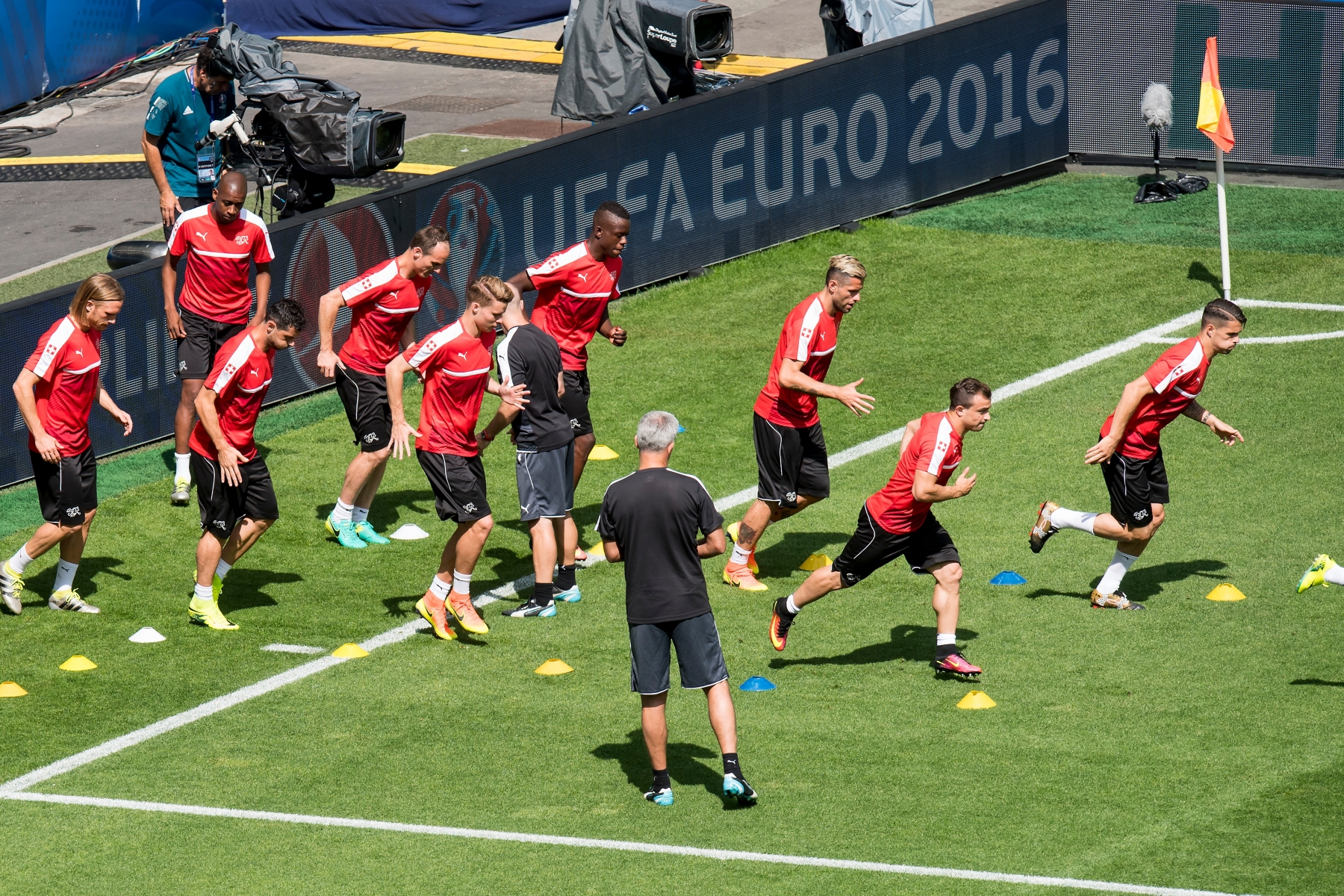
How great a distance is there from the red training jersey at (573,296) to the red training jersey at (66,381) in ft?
9.44

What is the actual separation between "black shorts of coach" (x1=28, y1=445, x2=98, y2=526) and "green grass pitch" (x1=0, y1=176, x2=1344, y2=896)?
0.68 m

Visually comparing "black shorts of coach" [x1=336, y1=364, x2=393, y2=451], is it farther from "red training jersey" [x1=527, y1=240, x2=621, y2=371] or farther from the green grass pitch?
"red training jersey" [x1=527, y1=240, x2=621, y2=371]

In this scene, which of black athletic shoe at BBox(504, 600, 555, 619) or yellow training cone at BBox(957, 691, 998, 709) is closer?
yellow training cone at BBox(957, 691, 998, 709)

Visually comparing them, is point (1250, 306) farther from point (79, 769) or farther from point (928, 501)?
point (79, 769)

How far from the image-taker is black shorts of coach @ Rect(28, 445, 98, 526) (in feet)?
36.1

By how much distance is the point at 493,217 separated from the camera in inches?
649

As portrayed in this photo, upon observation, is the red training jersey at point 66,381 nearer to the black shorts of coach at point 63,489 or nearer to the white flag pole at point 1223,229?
the black shorts of coach at point 63,489

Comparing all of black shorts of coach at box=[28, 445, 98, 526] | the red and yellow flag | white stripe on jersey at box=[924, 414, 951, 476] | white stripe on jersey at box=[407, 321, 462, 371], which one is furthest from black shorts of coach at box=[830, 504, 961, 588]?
the red and yellow flag

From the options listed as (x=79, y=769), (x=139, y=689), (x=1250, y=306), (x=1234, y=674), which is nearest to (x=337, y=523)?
(x=139, y=689)

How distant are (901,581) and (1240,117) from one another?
10.7 meters

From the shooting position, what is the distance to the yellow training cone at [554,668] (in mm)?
10320

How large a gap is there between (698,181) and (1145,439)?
26.3ft

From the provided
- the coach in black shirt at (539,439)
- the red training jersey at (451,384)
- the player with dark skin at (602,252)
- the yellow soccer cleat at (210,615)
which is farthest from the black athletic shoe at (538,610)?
the yellow soccer cleat at (210,615)

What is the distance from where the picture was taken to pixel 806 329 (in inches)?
448
